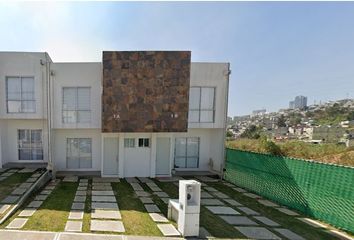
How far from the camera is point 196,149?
48.2ft

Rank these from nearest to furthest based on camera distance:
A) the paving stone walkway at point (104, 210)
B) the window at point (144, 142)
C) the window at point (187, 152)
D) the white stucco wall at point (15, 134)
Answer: the paving stone walkway at point (104, 210)
the window at point (144, 142)
the white stucco wall at point (15, 134)
the window at point (187, 152)

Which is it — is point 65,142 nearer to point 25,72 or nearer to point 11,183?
point 11,183

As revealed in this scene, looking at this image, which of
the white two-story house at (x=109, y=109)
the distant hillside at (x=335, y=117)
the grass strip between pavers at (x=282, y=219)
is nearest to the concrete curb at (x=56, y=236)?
the grass strip between pavers at (x=282, y=219)

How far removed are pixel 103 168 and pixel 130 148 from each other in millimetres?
1869

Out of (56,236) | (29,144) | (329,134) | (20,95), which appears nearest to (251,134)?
(329,134)

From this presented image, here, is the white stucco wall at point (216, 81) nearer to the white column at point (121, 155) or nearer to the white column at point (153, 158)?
the white column at point (153, 158)

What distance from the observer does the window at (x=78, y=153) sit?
43.3 ft

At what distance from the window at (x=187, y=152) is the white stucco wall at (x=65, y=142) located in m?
4.84

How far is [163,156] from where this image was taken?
43.5 ft

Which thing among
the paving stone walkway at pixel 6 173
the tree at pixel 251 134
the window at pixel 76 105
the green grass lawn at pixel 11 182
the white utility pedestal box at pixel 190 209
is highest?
the window at pixel 76 105

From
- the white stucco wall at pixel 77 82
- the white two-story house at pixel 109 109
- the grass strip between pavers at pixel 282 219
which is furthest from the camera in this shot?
the white stucco wall at pixel 77 82

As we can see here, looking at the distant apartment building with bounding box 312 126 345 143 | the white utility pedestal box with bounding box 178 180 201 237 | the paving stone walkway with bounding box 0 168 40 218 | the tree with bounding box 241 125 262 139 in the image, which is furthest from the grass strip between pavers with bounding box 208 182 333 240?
the distant apartment building with bounding box 312 126 345 143

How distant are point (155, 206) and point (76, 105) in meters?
7.44

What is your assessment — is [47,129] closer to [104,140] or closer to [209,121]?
[104,140]
